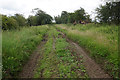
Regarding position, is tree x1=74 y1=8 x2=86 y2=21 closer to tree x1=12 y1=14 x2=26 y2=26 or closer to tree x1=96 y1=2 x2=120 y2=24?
tree x1=96 y1=2 x2=120 y2=24

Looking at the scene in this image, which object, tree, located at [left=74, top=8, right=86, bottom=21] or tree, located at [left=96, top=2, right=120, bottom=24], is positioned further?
tree, located at [left=74, top=8, right=86, bottom=21]

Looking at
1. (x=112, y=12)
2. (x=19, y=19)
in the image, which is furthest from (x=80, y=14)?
(x=19, y=19)

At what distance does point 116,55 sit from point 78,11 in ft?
64.0

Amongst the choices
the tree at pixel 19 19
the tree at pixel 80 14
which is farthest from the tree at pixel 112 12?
the tree at pixel 19 19

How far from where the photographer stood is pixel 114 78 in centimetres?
306

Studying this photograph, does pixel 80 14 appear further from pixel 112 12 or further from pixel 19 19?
pixel 19 19

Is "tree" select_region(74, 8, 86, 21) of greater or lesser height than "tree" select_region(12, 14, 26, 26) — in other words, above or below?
above

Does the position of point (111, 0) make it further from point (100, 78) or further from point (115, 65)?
point (100, 78)

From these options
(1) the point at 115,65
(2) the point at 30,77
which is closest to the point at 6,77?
(2) the point at 30,77

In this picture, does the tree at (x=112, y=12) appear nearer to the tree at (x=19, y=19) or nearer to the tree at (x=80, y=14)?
the tree at (x=80, y=14)

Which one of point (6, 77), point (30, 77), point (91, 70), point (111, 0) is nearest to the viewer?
point (6, 77)

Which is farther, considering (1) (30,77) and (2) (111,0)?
(2) (111,0)

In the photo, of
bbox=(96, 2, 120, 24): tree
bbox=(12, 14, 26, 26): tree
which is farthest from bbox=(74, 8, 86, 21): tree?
bbox=(12, 14, 26, 26): tree

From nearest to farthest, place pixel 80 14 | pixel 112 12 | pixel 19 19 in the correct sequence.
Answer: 1. pixel 112 12
2. pixel 19 19
3. pixel 80 14
